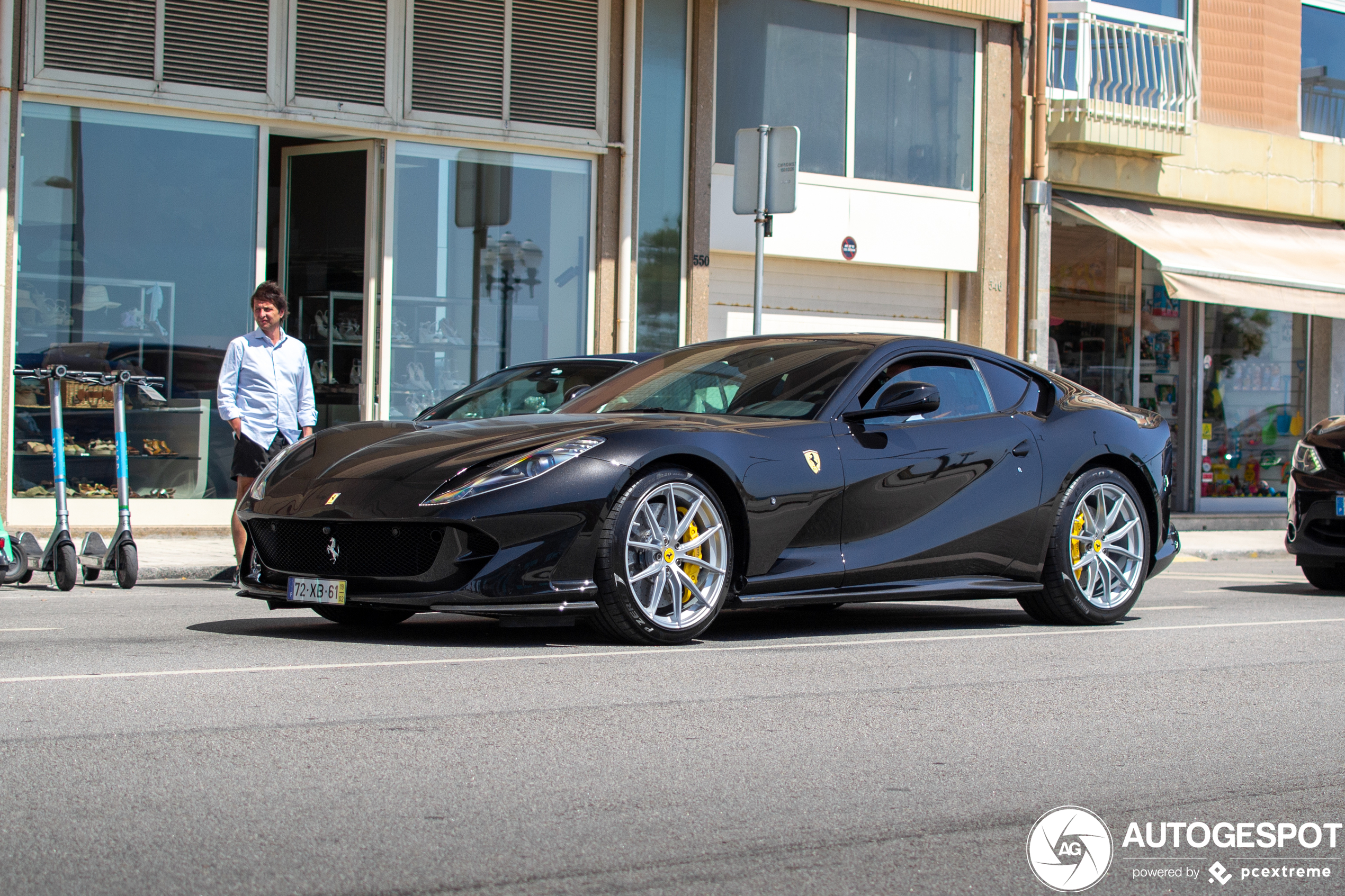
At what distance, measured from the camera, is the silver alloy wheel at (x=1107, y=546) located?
8.00 metres

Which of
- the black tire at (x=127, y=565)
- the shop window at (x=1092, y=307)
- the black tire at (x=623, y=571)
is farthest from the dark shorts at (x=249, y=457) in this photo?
the shop window at (x=1092, y=307)

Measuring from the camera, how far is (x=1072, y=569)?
7.95 metres

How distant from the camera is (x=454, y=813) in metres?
3.79

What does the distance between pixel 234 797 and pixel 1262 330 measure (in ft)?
62.7

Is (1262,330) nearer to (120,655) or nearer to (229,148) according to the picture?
(229,148)

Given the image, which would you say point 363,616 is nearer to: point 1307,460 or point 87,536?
point 87,536

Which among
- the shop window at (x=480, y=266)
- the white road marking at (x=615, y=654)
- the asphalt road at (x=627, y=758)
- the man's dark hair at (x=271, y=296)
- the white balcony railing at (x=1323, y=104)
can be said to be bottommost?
the asphalt road at (x=627, y=758)

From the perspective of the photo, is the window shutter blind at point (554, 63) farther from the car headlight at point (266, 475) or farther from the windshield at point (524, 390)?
the car headlight at point (266, 475)

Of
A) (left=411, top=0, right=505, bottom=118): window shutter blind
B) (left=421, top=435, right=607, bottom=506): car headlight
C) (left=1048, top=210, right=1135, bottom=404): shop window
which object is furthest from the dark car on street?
(left=411, top=0, right=505, bottom=118): window shutter blind

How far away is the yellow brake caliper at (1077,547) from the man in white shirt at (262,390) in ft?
16.2

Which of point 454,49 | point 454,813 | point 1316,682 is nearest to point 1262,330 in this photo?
point 454,49

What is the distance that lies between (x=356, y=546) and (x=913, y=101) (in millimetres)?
12613
